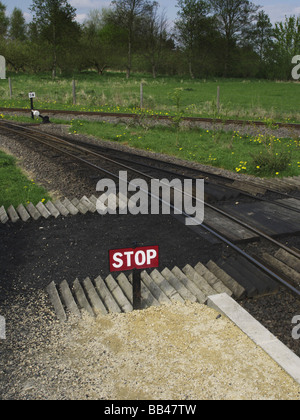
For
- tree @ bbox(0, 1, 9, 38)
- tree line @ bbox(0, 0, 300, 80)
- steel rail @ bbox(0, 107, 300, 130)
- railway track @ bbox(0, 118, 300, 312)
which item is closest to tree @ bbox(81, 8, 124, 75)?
tree line @ bbox(0, 0, 300, 80)

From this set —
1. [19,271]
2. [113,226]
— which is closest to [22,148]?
[113,226]

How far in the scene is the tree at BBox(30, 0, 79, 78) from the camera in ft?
173

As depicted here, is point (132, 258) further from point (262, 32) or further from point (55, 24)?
point (262, 32)

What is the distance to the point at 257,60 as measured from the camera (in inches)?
2469

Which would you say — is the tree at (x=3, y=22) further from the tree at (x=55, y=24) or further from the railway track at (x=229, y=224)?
the railway track at (x=229, y=224)

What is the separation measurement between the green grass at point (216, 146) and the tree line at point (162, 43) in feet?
125

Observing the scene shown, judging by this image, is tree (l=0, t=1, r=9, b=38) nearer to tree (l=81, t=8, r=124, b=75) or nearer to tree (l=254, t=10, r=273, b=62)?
tree (l=81, t=8, r=124, b=75)

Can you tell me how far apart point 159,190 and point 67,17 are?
52.5m

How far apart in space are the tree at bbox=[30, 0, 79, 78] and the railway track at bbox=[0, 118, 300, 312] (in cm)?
4436

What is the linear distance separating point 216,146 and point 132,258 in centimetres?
1065

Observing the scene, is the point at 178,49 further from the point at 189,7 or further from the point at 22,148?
the point at 22,148

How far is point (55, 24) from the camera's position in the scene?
174 feet

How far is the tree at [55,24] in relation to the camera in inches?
2079

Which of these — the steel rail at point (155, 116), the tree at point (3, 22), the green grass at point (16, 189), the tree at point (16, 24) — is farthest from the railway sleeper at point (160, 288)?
the tree at point (16, 24)
